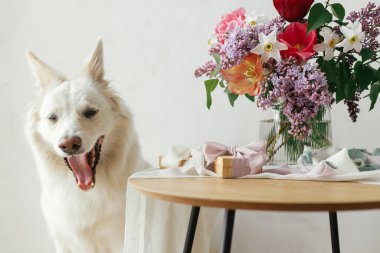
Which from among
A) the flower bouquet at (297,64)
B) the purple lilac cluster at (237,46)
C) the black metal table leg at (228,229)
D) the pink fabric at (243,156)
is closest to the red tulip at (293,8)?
the flower bouquet at (297,64)

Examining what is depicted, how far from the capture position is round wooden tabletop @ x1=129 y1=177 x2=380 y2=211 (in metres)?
0.71

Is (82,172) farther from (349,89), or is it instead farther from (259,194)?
(349,89)

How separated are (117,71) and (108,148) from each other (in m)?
0.57

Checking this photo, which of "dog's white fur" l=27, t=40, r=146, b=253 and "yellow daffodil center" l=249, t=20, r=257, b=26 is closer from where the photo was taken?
"yellow daffodil center" l=249, t=20, r=257, b=26

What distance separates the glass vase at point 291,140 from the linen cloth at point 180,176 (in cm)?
4

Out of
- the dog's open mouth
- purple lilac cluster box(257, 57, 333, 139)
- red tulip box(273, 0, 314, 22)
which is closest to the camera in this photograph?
purple lilac cluster box(257, 57, 333, 139)

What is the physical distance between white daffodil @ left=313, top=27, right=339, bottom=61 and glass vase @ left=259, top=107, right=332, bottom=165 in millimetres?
147

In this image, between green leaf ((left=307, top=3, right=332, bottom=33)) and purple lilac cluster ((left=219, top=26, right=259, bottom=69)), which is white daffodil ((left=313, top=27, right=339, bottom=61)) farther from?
purple lilac cluster ((left=219, top=26, right=259, bottom=69))

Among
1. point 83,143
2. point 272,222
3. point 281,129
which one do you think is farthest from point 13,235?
point 281,129

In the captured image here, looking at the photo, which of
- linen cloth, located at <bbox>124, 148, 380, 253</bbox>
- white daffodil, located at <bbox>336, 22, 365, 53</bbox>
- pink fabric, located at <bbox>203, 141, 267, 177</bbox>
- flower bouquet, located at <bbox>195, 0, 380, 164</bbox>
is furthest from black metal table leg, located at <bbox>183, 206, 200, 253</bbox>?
white daffodil, located at <bbox>336, 22, 365, 53</bbox>

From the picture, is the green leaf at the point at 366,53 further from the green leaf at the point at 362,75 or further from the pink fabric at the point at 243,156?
the pink fabric at the point at 243,156

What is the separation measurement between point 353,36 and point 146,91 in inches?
39.8

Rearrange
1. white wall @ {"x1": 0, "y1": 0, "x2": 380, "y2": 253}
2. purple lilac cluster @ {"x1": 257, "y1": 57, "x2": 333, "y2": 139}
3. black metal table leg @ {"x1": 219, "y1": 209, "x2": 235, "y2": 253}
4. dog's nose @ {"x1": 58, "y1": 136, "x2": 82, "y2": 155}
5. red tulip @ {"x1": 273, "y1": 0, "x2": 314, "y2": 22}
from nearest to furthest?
black metal table leg @ {"x1": 219, "y1": 209, "x2": 235, "y2": 253}, purple lilac cluster @ {"x1": 257, "y1": 57, "x2": 333, "y2": 139}, red tulip @ {"x1": 273, "y1": 0, "x2": 314, "y2": 22}, dog's nose @ {"x1": 58, "y1": 136, "x2": 82, "y2": 155}, white wall @ {"x1": 0, "y1": 0, "x2": 380, "y2": 253}

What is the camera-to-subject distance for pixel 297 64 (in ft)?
3.43
